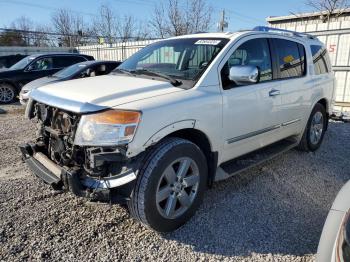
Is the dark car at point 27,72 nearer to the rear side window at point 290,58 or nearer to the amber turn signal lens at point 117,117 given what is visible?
the rear side window at point 290,58

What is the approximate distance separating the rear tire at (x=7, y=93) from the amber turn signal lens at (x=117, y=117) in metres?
9.96

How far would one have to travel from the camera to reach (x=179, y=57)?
3.72 metres

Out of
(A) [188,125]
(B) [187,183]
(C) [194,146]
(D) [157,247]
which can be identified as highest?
(A) [188,125]

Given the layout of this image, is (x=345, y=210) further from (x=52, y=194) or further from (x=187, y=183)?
(x=52, y=194)

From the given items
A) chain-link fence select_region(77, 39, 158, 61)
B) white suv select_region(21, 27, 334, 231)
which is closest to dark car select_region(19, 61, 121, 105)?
white suv select_region(21, 27, 334, 231)

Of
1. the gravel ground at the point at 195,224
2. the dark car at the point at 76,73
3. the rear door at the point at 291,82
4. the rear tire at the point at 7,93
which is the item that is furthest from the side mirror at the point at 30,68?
the rear door at the point at 291,82

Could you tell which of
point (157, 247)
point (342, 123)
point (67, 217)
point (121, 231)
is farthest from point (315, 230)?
point (342, 123)

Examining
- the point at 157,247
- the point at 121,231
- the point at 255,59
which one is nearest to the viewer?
the point at 157,247

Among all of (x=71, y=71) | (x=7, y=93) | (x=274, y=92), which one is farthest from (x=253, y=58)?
(x=7, y=93)

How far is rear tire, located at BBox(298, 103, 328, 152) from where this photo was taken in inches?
204

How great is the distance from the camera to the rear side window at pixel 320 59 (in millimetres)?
5145

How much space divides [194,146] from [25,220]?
72.4 inches

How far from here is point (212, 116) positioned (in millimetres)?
3188

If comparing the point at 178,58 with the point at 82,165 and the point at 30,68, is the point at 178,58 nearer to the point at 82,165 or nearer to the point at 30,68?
the point at 82,165
